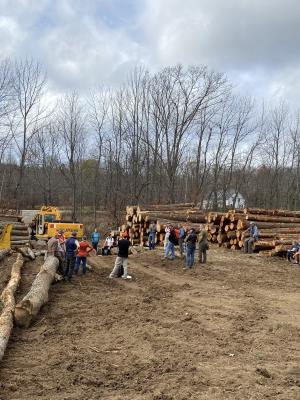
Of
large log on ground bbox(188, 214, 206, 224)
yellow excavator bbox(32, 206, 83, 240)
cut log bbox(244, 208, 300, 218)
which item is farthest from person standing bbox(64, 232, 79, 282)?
large log on ground bbox(188, 214, 206, 224)

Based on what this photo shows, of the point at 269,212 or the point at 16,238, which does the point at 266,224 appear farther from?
the point at 16,238

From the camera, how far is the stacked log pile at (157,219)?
25.5m

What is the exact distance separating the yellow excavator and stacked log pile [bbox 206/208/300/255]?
26.6 feet

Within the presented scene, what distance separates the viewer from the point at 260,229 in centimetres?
2220

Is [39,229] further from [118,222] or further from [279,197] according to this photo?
[279,197]

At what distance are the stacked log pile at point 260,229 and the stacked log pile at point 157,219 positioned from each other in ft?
4.92

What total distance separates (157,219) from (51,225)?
655 cm

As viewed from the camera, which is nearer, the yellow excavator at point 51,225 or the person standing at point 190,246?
the person standing at point 190,246

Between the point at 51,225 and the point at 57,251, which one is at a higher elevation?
the point at 51,225

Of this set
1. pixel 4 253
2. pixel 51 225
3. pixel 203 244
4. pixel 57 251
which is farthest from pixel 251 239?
pixel 51 225

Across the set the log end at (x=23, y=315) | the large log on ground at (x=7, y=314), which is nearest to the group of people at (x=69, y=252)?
the large log on ground at (x=7, y=314)

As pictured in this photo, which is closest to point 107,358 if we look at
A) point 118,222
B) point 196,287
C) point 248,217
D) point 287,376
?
point 287,376

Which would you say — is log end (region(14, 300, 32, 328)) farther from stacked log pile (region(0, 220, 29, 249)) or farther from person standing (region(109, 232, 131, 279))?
stacked log pile (region(0, 220, 29, 249))

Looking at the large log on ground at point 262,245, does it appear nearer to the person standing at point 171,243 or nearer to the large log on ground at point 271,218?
the large log on ground at point 271,218
